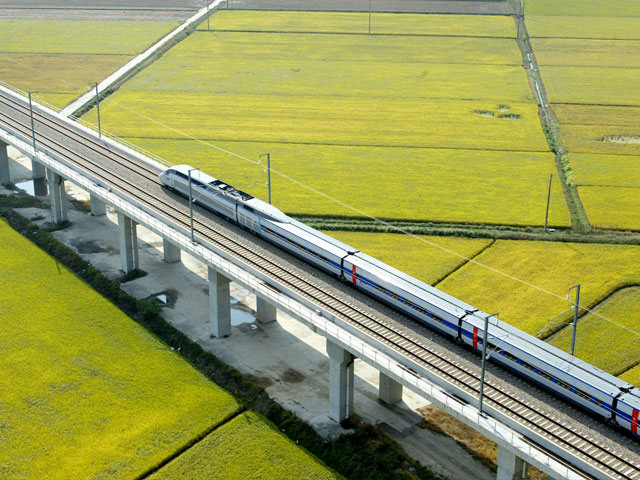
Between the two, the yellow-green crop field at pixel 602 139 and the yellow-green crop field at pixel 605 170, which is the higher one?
the yellow-green crop field at pixel 602 139

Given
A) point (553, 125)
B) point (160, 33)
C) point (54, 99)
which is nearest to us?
point (553, 125)

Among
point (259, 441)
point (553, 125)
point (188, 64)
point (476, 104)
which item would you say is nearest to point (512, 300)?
point (259, 441)

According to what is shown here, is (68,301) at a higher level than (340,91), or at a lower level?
lower

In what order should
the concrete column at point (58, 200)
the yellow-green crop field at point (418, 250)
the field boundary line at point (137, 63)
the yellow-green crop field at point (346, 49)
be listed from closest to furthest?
the yellow-green crop field at point (418, 250), the concrete column at point (58, 200), the field boundary line at point (137, 63), the yellow-green crop field at point (346, 49)

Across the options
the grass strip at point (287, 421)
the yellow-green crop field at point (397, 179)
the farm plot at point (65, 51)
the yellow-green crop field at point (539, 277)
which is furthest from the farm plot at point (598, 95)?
the farm plot at point (65, 51)

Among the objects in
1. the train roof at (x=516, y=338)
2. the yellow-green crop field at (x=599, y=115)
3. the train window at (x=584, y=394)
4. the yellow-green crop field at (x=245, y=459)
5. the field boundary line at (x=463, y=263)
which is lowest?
the yellow-green crop field at (x=245, y=459)

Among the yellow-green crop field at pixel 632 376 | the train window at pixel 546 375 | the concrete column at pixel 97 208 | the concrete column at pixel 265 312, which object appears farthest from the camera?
the concrete column at pixel 97 208

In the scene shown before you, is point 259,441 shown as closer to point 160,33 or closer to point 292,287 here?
point 292,287

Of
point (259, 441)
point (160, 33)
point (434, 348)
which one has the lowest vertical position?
point (259, 441)

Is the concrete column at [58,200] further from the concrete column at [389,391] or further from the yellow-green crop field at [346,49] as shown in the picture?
the yellow-green crop field at [346,49]
